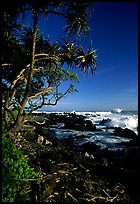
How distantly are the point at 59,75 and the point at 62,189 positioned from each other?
158 inches

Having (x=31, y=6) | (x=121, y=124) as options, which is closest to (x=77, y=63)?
(x=31, y=6)

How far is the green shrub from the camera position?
3113 mm

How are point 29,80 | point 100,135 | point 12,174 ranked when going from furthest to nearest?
point 100,135 → point 29,80 → point 12,174

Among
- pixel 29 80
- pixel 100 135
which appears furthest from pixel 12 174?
pixel 100 135

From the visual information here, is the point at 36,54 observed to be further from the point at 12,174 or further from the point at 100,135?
the point at 100,135

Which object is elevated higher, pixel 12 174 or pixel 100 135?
pixel 12 174

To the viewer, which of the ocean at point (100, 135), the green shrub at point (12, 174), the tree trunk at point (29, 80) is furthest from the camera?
the ocean at point (100, 135)

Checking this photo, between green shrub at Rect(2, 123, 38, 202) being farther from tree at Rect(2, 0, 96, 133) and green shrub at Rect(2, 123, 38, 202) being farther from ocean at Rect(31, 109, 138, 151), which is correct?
ocean at Rect(31, 109, 138, 151)

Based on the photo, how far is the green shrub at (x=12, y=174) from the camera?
10.2ft

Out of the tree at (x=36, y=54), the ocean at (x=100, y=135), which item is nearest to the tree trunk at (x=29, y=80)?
the tree at (x=36, y=54)

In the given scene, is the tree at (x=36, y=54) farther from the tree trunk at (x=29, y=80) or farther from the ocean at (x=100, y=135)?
the ocean at (x=100, y=135)

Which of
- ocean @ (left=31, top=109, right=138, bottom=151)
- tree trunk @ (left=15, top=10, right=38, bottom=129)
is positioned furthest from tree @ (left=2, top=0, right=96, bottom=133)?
ocean @ (left=31, top=109, right=138, bottom=151)

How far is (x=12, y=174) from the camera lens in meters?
3.33

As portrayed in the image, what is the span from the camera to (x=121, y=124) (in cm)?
2834
